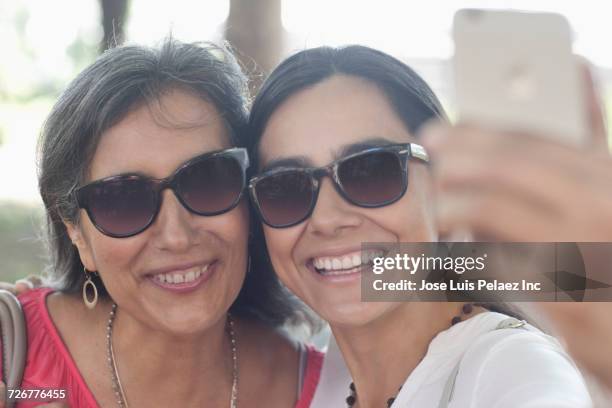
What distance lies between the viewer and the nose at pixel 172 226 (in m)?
1.91

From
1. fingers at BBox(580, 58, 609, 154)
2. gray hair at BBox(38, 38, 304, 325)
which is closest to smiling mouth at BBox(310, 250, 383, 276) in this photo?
gray hair at BBox(38, 38, 304, 325)

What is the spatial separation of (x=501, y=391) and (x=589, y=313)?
428mm

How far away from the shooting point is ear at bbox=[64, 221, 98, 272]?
→ 2.11 meters

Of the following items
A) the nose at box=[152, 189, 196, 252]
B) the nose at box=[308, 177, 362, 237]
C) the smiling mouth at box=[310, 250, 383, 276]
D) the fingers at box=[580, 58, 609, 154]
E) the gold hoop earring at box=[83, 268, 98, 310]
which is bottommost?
the gold hoop earring at box=[83, 268, 98, 310]

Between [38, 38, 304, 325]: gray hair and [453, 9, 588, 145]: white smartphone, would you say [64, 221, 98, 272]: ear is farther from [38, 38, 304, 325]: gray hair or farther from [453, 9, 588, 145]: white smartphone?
[453, 9, 588, 145]: white smartphone

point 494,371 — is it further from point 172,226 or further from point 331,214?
point 172,226

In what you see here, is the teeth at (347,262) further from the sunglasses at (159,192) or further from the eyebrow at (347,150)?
the sunglasses at (159,192)

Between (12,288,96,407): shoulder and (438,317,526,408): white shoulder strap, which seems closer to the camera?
(438,317,526,408): white shoulder strap

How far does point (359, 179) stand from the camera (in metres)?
1.70

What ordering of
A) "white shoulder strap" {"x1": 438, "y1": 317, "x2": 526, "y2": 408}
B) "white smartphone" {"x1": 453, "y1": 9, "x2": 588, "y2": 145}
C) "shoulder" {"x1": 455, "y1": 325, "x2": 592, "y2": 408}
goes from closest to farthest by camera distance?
1. "white smartphone" {"x1": 453, "y1": 9, "x2": 588, "y2": 145}
2. "shoulder" {"x1": 455, "y1": 325, "x2": 592, "y2": 408}
3. "white shoulder strap" {"x1": 438, "y1": 317, "x2": 526, "y2": 408}

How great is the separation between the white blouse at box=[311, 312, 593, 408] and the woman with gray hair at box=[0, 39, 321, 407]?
604mm

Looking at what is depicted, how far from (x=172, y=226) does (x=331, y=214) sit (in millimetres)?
462

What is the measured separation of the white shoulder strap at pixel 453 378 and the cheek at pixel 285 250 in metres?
0.52

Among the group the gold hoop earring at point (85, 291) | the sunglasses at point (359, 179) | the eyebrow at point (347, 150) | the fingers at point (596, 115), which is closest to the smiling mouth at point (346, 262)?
the sunglasses at point (359, 179)
